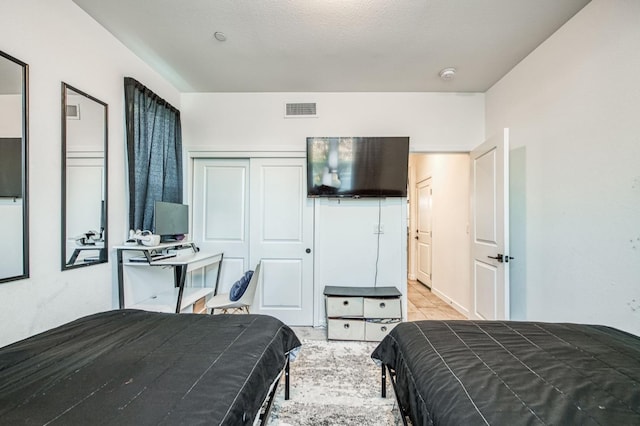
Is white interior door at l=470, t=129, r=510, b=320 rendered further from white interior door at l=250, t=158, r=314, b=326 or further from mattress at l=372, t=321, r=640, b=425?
white interior door at l=250, t=158, r=314, b=326

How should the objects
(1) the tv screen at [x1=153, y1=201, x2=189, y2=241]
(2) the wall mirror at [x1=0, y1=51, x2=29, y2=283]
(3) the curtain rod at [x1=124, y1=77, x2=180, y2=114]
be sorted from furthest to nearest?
(1) the tv screen at [x1=153, y1=201, x2=189, y2=241] → (3) the curtain rod at [x1=124, y1=77, x2=180, y2=114] → (2) the wall mirror at [x1=0, y1=51, x2=29, y2=283]

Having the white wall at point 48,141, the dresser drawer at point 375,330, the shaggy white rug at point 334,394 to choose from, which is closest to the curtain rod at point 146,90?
the white wall at point 48,141

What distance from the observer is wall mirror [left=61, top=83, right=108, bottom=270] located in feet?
6.01

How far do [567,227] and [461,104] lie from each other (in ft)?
5.97

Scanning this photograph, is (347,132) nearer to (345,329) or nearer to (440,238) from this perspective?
(345,329)

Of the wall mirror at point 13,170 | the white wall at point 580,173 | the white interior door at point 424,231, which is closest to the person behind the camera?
the wall mirror at point 13,170

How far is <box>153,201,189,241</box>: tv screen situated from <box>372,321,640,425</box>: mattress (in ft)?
7.41

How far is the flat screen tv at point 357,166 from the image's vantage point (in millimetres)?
3076

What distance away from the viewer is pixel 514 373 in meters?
1.05

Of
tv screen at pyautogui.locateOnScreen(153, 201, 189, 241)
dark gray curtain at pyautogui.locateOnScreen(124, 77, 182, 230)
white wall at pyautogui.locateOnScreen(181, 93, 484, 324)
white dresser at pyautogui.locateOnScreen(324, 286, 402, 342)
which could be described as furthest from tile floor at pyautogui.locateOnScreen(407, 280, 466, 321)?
dark gray curtain at pyautogui.locateOnScreen(124, 77, 182, 230)

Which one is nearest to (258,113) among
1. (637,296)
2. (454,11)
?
(454,11)

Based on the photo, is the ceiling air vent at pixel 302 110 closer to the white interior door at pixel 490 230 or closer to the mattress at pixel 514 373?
the white interior door at pixel 490 230

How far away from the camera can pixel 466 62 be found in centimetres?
257

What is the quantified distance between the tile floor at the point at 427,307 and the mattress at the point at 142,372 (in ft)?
8.38
